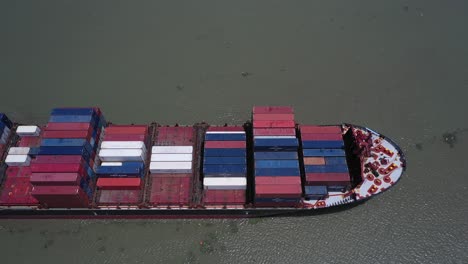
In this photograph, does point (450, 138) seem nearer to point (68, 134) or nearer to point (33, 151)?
point (68, 134)

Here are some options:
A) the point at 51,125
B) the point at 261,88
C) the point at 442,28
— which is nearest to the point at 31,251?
the point at 51,125

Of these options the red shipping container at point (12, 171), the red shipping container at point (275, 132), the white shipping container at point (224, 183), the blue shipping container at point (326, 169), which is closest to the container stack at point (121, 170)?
the white shipping container at point (224, 183)

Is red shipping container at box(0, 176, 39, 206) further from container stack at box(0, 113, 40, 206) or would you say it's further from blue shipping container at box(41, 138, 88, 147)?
blue shipping container at box(41, 138, 88, 147)

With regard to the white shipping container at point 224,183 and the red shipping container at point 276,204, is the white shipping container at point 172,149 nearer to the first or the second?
the white shipping container at point 224,183

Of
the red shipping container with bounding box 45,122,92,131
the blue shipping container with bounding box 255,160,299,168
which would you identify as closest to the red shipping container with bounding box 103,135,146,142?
the red shipping container with bounding box 45,122,92,131

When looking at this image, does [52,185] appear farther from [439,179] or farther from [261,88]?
[439,179]
